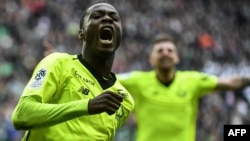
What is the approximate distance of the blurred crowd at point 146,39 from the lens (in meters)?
15.0

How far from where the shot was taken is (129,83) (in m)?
9.02

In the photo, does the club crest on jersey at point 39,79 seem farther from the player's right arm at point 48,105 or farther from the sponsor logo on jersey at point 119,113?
the sponsor logo on jersey at point 119,113

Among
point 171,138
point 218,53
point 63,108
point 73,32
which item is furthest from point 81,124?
point 218,53

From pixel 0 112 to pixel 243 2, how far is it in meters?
13.5

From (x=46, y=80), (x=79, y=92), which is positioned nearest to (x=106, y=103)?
(x=46, y=80)

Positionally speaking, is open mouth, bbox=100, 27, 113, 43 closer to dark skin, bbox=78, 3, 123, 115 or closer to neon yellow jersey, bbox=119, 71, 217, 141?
dark skin, bbox=78, 3, 123, 115

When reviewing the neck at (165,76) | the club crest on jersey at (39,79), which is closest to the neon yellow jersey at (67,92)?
the club crest on jersey at (39,79)

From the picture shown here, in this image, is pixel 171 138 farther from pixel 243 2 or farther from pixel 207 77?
pixel 243 2

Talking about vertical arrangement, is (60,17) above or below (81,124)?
above

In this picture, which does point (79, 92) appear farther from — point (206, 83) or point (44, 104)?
point (206, 83)

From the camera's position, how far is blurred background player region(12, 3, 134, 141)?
4703 millimetres

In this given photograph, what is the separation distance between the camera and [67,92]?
16.8ft

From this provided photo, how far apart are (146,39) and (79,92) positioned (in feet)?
47.6

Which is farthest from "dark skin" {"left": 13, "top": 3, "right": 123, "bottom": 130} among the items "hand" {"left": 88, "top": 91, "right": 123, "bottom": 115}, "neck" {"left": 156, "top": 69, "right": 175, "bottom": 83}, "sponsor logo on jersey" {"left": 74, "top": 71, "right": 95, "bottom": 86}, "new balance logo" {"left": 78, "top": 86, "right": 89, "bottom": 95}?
"neck" {"left": 156, "top": 69, "right": 175, "bottom": 83}
